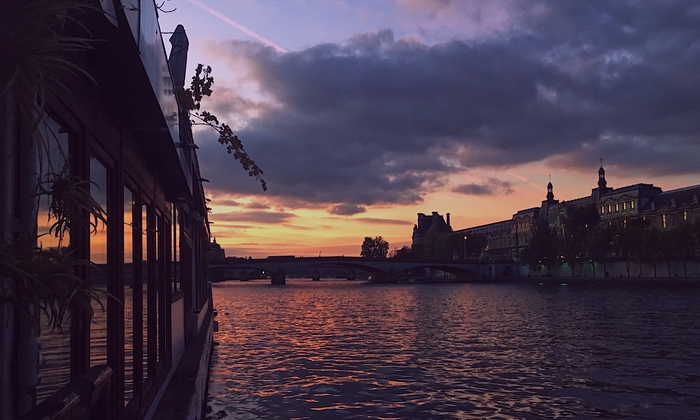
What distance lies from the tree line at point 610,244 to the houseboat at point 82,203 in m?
92.1

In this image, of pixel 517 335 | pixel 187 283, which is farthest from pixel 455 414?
pixel 517 335

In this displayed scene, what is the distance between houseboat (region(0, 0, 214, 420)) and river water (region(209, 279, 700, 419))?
796 cm

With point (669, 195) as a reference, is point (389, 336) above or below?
below

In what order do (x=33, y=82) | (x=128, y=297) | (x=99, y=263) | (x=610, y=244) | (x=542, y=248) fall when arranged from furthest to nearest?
(x=542, y=248) < (x=610, y=244) < (x=128, y=297) < (x=99, y=263) < (x=33, y=82)

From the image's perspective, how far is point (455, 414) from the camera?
15.7 m

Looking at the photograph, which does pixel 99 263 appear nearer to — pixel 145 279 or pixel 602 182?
pixel 145 279

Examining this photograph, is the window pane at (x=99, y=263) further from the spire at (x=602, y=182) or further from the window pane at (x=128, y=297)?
the spire at (x=602, y=182)

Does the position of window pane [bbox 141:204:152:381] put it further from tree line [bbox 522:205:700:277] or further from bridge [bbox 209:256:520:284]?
bridge [bbox 209:256:520:284]

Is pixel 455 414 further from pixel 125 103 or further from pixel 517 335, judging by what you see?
pixel 517 335

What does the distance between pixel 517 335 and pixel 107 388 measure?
94.3 ft

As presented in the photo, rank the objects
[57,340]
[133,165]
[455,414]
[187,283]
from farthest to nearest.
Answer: [187,283] → [455,414] → [133,165] → [57,340]

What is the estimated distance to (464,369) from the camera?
21922 mm

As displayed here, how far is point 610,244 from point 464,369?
298 ft

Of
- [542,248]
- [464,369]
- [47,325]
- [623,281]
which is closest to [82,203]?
[47,325]
